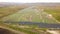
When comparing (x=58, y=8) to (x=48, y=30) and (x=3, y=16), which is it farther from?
(x=3, y=16)

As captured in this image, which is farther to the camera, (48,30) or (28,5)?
(28,5)

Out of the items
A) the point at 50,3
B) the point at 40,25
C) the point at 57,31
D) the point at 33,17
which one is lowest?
the point at 57,31

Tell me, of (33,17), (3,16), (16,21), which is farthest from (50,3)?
(3,16)

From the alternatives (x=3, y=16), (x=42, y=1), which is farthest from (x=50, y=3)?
(x=3, y=16)

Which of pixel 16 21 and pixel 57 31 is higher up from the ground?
pixel 16 21

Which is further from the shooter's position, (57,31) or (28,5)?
(28,5)

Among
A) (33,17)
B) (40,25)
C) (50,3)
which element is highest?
(50,3)

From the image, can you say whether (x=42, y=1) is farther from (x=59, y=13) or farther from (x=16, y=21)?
(x=16, y=21)

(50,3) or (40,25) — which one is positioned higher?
(50,3)
